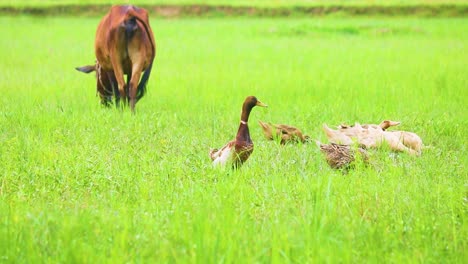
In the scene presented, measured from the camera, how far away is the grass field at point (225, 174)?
3289mm

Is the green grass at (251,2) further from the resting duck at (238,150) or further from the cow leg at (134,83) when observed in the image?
the resting duck at (238,150)

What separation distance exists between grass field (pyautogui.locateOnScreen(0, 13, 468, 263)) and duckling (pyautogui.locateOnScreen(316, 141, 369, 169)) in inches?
4.0

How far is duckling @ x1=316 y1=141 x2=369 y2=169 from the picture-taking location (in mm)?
5088

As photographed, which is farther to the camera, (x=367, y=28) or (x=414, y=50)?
(x=367, y=28)

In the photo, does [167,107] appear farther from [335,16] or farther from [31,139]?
[335,16]

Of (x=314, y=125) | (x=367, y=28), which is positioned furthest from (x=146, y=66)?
(x=367, y=28)

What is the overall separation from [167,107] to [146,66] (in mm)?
613

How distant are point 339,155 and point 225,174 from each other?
35.3 inches

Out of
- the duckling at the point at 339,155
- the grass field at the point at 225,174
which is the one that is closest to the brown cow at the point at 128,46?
the grass field at the point at 225,174

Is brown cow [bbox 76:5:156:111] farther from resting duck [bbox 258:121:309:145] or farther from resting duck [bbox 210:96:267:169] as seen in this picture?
resting duck [bbox 210:96:267:169]

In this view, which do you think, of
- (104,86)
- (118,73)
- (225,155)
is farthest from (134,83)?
(225,155)

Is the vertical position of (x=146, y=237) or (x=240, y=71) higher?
(x=146, y=237)

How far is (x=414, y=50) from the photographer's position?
48.1ft

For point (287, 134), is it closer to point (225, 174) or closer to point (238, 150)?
point (238, 150)
